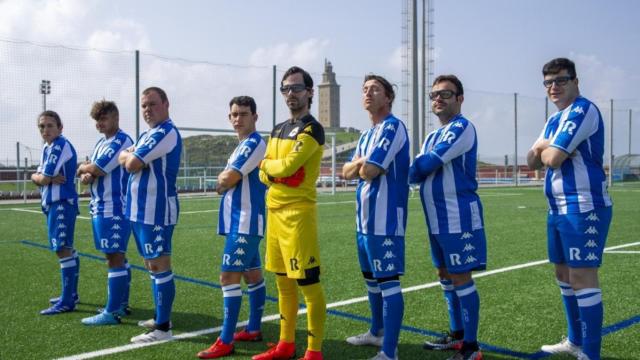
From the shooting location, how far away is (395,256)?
4176 mm

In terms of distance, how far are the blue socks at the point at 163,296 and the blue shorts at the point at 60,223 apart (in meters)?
1.54

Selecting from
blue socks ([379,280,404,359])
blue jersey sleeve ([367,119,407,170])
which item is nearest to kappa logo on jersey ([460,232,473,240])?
blue socks ([379,280,404,359])

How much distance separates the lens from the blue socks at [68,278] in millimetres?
5841

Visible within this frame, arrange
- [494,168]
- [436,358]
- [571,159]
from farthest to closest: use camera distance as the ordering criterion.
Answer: [494,168] < [436,358] < [571,159]

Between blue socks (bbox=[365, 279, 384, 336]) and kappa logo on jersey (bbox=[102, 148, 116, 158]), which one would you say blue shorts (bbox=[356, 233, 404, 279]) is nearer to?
blue socks (bbox=[365, 279, 384, 336])

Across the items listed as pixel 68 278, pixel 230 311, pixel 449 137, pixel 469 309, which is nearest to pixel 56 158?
pixel 68 278

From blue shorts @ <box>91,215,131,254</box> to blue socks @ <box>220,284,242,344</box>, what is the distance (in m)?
1.47

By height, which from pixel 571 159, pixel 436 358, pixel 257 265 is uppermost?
pixel 571 159

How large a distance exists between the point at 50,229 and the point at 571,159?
4.83 meters

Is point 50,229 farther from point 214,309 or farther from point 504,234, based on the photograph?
point 504,234

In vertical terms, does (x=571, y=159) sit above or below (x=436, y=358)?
above

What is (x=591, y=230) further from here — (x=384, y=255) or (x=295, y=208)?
(x=295, y=208)

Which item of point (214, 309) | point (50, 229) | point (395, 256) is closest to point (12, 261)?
point (50, 229)

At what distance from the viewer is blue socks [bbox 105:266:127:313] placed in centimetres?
544
